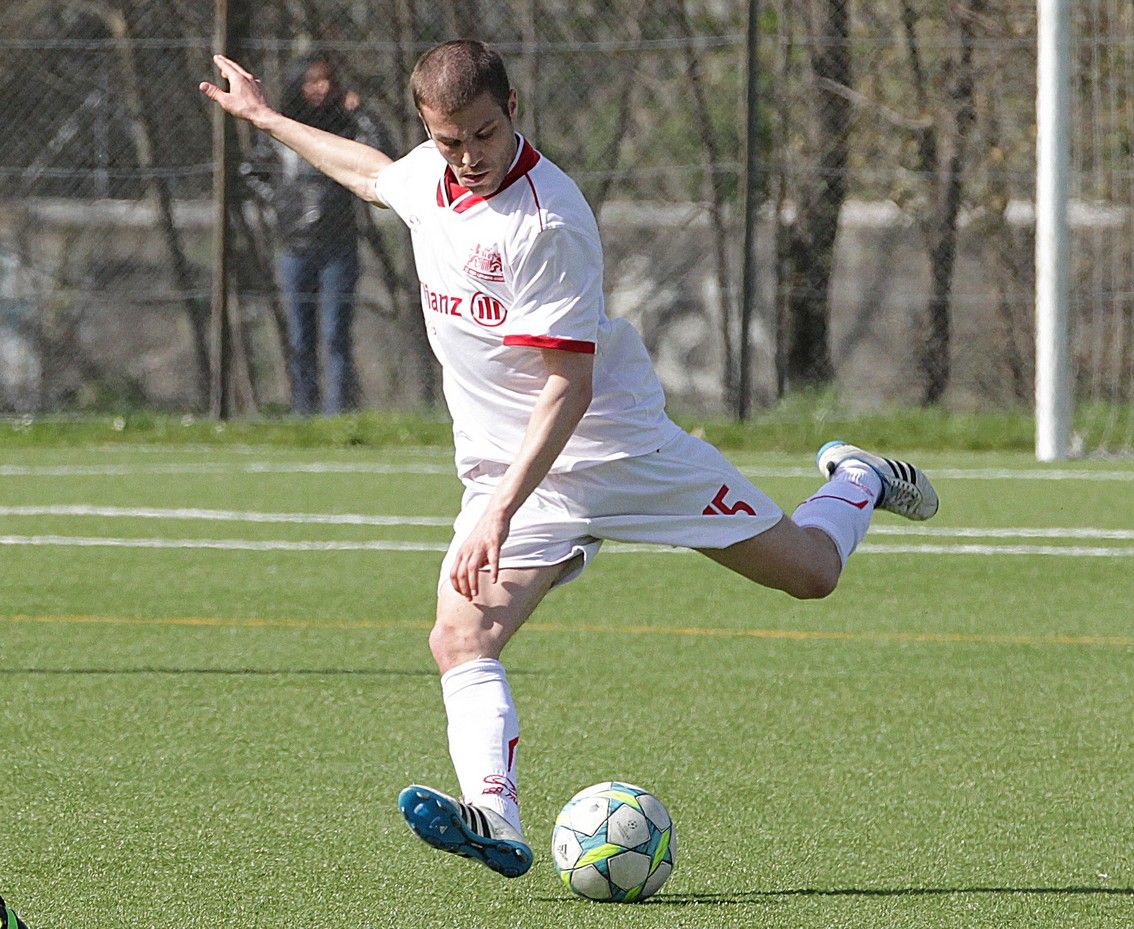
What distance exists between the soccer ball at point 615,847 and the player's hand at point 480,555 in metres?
0.53

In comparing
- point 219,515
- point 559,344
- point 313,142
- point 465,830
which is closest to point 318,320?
point 219,515

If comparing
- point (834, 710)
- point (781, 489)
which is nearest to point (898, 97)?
point (781, 489)

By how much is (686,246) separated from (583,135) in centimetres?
110

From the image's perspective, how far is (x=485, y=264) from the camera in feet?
13.6

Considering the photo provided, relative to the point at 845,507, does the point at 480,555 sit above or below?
above

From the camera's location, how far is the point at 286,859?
4098 mm

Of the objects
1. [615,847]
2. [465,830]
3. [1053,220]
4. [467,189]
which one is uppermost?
[467,189]

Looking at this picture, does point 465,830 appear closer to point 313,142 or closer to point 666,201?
point 313,142

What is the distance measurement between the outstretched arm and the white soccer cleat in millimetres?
1733

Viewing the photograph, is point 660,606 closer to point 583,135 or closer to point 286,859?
point 286,859

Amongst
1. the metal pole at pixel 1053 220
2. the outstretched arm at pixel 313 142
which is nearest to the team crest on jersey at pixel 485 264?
the outstretched arm at pixel 313 142

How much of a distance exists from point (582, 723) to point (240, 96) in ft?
6.60

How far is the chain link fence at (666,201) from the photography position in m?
13.6

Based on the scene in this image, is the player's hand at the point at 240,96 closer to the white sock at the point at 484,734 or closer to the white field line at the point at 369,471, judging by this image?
the white sock at the point at 484,734
